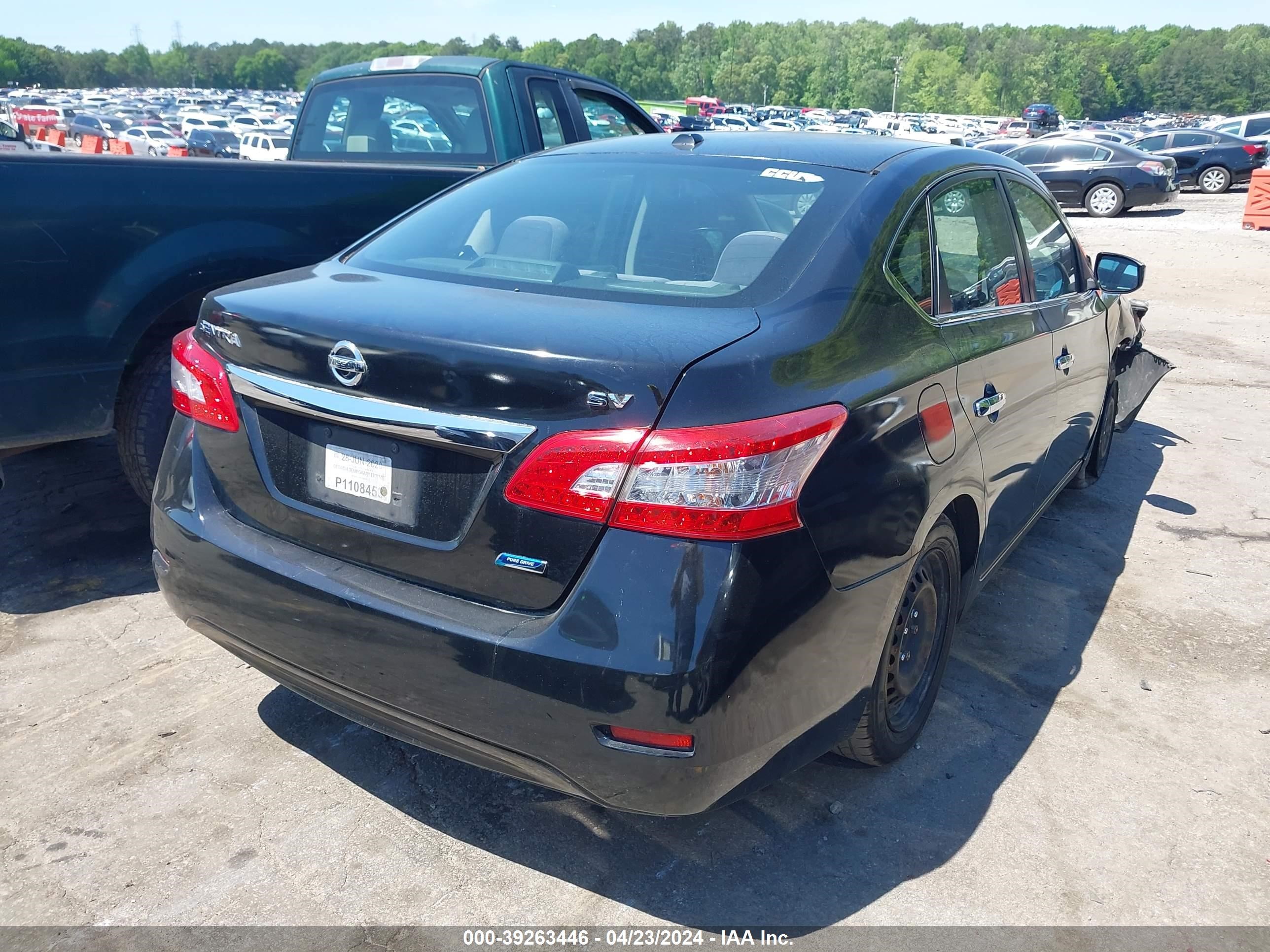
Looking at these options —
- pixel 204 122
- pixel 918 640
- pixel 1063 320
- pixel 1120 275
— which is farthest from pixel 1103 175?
pixel 204 122

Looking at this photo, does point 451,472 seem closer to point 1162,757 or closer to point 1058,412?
point 1162,757

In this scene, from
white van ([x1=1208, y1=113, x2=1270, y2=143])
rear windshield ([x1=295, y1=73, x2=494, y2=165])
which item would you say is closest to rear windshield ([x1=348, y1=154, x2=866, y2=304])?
rear windshield ([x1=295, y1=73, x2=494, y2=165])

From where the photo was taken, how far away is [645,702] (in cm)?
205

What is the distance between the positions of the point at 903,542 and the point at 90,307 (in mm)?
2903

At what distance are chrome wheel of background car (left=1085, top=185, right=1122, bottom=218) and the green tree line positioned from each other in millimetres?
114649

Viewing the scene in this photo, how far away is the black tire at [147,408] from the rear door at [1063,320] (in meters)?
3.20

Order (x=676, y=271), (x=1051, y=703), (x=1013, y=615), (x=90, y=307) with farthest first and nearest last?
(x=1013, y=615), (x=90, y=307), (x=1051, y=703), (x=676, y=271)

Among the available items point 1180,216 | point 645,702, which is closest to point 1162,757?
point 645,702

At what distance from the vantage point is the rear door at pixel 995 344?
2992mm

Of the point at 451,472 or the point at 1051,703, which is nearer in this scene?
the point at 451,472

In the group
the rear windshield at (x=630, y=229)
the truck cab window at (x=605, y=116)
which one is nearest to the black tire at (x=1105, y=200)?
the truck cab window at (x=605, y=116)

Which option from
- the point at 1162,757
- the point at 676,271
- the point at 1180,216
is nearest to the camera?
the point at 676,271

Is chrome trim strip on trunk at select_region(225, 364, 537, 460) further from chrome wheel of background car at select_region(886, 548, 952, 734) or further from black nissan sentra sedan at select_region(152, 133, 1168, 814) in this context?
chrome wheel of background car at select_region(886, 548, 952, 734)

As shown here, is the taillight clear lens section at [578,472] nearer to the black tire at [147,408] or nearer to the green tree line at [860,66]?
the black tire at [147,408]
